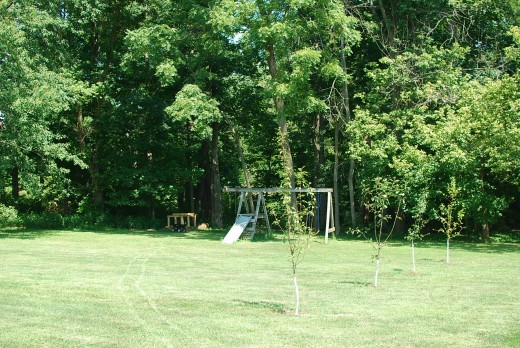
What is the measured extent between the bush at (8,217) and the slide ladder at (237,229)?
12762mm

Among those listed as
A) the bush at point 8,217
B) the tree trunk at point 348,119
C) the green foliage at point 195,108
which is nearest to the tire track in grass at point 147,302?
the green foliage at point 195,108

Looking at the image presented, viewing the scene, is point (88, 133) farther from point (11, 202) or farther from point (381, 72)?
point (381, 72)

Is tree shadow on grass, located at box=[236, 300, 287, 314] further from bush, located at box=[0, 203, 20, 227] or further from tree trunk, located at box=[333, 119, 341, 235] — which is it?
bush, located at box=[0, 203, 20, 227]

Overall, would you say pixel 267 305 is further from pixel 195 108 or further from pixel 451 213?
pixel 195 108

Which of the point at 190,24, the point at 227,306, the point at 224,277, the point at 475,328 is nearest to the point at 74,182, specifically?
the point at 190,24

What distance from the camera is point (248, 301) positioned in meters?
9.95

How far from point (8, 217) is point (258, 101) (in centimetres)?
1413

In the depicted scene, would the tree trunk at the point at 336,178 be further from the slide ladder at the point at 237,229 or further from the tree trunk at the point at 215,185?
the tree trunk at the point at 215,185

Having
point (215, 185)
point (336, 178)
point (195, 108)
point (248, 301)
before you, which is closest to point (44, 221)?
point (215, 185)

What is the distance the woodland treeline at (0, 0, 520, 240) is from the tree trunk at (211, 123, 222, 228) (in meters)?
0.10

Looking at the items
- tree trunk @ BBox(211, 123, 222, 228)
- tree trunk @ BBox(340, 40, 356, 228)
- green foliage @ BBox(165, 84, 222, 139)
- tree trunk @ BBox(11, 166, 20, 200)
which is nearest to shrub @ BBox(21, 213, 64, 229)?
tree trunk @ BBox(11, 166, 20, 200)

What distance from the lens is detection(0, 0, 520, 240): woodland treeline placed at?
22406mm

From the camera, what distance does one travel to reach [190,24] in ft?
88.4

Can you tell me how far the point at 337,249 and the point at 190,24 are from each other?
12.8 m
